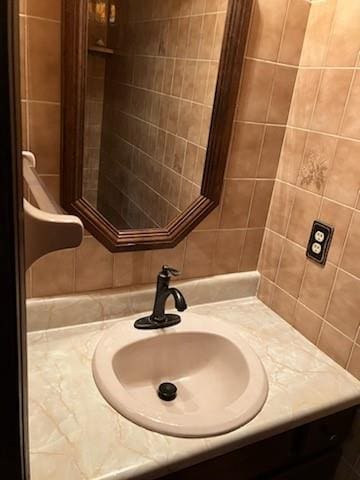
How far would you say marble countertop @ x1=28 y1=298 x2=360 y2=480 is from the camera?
0.72 meters

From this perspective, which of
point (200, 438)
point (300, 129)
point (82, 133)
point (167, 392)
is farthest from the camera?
point (300, 129)

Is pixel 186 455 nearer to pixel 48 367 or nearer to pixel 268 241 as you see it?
pixel 48 367

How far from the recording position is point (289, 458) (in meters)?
1.00

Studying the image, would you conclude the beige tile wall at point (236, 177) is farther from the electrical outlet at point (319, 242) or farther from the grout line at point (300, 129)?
the electrical outlet at point (319, 242)

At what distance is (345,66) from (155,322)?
0.88 m

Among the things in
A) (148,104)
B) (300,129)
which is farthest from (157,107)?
(300,129)

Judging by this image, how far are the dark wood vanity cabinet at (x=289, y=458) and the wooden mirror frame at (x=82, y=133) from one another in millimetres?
584

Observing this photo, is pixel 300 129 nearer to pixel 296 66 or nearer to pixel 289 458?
pixel 296 66

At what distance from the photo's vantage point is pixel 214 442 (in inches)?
31.0

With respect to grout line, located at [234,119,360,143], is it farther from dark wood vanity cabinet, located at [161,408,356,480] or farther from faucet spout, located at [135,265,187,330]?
dark wood vanity cabinet, located at [161,408,356,480]

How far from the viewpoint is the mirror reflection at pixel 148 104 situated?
92cm

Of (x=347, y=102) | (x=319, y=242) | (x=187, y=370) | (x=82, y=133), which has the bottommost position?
(x=187, y=370)

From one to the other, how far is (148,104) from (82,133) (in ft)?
0.69

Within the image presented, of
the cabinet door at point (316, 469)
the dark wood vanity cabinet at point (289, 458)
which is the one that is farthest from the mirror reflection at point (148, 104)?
the cabinet door at point (316, 469)
